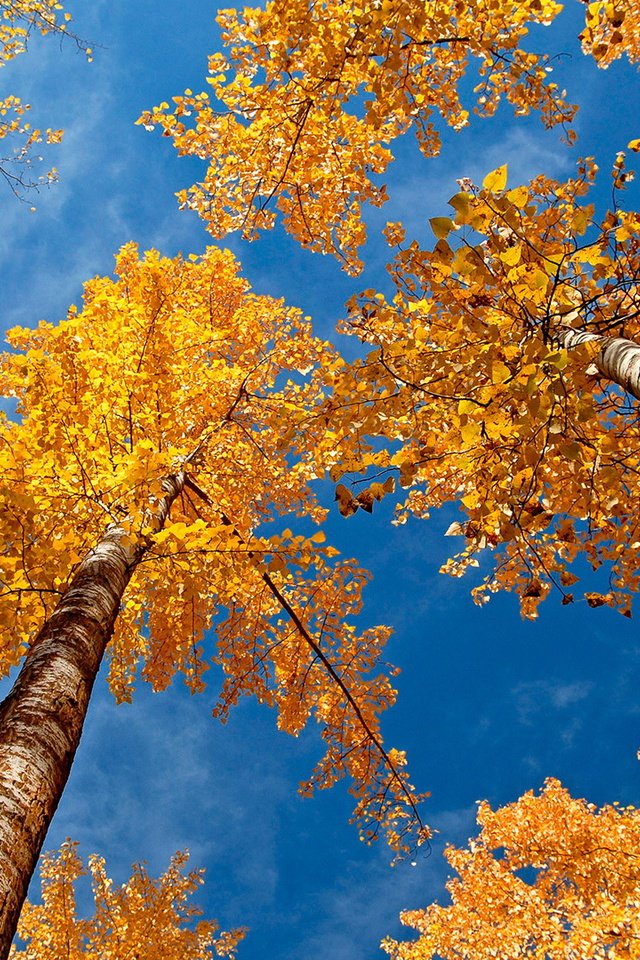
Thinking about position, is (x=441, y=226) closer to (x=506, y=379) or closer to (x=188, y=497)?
(x=506, y=379)

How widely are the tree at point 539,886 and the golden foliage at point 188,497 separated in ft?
18.6

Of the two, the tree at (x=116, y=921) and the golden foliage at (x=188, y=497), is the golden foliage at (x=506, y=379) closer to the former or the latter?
the golden foliage at (x=188, y=497)

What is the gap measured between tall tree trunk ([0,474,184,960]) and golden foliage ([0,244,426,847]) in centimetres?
20

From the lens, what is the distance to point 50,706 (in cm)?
246

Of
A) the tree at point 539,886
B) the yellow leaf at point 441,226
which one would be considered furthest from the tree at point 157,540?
the tree at point 539,886

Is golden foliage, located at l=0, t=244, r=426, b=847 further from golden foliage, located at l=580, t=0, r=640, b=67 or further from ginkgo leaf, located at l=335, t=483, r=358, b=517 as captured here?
golden foliage, located at l=580, t=0, r=640, b=67

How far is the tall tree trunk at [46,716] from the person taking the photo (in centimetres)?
194

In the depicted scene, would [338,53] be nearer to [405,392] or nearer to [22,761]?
[405,392]

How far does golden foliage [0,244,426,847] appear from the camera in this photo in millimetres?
3213

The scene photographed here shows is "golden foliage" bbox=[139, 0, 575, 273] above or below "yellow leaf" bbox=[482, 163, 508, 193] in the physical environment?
above

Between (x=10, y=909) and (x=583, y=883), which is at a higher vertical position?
(x=583, y=883)

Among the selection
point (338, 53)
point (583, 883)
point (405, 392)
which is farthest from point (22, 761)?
point (583, 883)

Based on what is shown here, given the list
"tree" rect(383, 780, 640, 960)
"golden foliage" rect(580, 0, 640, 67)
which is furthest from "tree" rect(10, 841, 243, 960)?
"golden foliage" rect(580, 0, 640, 67)

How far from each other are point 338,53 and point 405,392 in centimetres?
245
